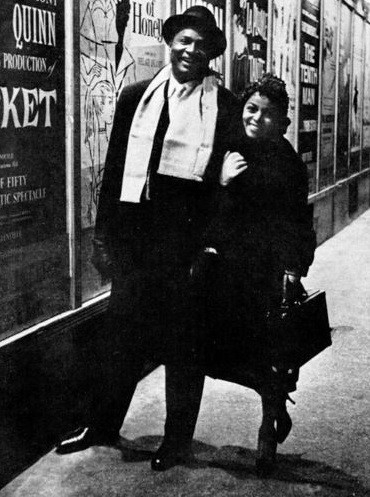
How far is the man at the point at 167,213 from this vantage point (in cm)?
408

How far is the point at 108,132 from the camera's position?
4.98m

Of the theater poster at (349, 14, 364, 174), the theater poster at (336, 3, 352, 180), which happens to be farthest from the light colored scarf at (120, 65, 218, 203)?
the theater poster at (349, 14, 364, 174)

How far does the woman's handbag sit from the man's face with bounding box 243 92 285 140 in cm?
69

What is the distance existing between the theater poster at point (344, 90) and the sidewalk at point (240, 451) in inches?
254

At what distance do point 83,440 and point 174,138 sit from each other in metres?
1.56

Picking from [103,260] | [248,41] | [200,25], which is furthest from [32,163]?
[248,41]

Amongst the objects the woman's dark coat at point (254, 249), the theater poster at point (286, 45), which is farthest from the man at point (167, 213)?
the theater poster at point (286, 45)

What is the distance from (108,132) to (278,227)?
1493mm

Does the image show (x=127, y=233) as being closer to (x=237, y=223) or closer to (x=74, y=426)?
(x=237, y=223)

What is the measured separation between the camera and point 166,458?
13.2 ft

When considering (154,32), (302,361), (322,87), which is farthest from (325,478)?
(322,87)

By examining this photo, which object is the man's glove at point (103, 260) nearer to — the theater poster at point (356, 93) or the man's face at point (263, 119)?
the man's face at point (263, 119)

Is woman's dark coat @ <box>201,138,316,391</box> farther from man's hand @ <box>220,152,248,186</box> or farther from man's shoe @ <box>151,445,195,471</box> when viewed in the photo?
man's shoe @ <box>151,445,195,471</box>

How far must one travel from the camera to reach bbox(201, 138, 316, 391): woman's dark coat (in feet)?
12.9
